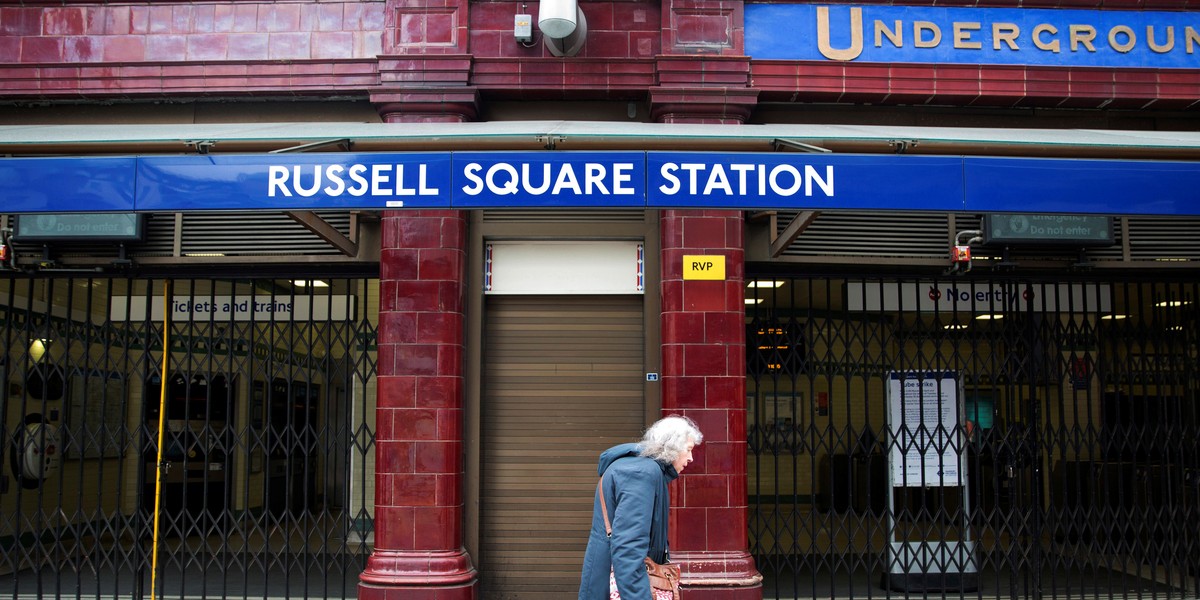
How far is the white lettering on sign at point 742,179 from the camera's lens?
5.41 m

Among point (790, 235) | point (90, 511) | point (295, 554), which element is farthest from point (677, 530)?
point (90, 511)

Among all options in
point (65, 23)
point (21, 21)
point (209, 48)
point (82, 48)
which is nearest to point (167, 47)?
point (209, 48)

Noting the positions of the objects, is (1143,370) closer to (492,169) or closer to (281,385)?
(492,169)

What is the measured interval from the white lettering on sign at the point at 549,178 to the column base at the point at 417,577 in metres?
3.59

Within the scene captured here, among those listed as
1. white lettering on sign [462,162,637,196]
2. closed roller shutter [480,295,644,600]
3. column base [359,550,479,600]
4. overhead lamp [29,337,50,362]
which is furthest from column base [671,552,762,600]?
overhead lamp [29,337,50,362]

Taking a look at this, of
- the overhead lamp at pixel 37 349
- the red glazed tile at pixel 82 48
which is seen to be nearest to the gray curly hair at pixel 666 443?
the red glazed tile at pixel 82 48

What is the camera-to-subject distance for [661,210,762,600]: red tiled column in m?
7.88

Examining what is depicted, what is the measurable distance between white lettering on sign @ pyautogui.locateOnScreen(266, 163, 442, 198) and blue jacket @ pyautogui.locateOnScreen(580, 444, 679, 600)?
183cm

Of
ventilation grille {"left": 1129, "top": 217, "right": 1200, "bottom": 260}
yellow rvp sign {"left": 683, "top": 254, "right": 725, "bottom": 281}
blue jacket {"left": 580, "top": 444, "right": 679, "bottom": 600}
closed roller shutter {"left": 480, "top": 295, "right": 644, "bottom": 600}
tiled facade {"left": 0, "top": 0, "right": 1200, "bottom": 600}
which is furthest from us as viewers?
ventilation grille {"left": 1129, "top": 217, "right": 1200, "bottom": 260}

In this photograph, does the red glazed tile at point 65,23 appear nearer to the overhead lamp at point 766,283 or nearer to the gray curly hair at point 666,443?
the overhead lamp at point 766,283

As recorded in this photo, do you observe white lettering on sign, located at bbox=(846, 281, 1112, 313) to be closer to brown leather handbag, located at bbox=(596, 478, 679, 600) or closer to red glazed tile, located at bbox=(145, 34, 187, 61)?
brown leather handbag, located at bbox=(596, 478, 679, 600)

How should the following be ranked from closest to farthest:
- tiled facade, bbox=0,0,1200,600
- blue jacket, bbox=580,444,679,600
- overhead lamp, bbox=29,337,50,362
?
blue jacket, bbox=580,444,679,600, tiled facade, bbox=0,0,1200,600, overhead lamp, bbox=29,337,50,362

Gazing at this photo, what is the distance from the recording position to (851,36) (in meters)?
8.55

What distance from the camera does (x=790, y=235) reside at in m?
7.54
